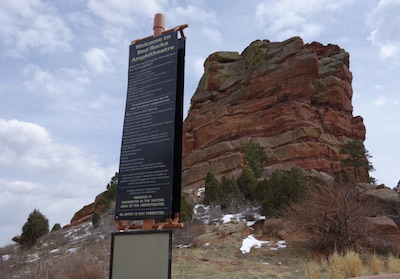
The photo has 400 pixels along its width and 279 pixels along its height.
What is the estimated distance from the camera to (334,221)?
13758mm

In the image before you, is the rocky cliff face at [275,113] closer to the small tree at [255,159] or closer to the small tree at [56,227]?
the small tree at [255,159]

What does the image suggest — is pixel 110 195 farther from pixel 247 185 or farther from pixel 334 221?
pixel 334 221

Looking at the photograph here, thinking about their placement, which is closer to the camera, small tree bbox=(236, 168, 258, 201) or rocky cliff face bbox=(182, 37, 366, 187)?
small tree bbox=(236, 168, 258, 201)

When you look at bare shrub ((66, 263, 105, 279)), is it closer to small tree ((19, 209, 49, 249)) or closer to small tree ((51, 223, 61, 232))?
small tree ((19, 209, 49, 249))

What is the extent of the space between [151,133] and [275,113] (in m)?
47.5

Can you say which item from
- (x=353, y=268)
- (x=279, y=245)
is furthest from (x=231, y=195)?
(x=353, y=268)

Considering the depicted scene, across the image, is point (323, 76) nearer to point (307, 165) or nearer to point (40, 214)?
point (307, 165)

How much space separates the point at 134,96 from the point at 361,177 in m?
39.2

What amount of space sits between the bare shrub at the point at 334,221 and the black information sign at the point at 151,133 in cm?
866

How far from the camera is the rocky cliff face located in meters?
50.0

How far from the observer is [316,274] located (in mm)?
8414

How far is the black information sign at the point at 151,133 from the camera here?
260 inches

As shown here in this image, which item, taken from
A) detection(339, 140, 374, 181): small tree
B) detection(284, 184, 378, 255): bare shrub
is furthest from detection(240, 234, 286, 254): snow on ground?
detection(339, 140, 374, 181): small tree

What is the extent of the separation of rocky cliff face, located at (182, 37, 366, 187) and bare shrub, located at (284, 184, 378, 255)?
33.0 metres
